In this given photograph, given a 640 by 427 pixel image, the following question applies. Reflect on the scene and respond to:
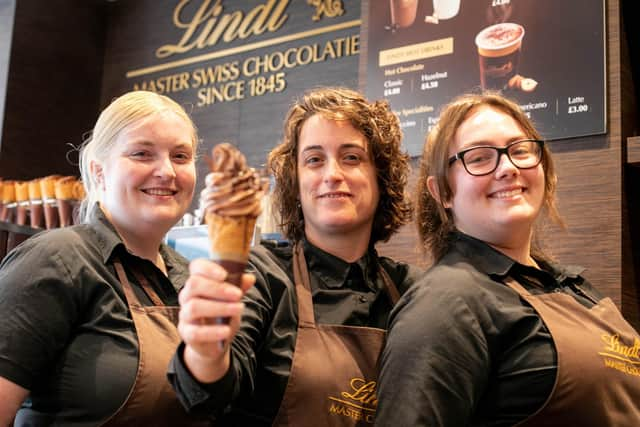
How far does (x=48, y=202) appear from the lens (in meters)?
4.00

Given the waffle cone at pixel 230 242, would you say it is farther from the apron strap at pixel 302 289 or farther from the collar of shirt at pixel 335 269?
the collar of shirt at pixel 335 269

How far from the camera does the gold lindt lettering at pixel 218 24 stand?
189 inches

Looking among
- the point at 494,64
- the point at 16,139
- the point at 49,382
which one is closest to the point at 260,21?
the point at 16,139

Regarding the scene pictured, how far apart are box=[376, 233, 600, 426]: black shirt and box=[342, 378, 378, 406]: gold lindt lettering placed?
0.16 metres

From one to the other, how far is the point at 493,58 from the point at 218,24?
287 cm

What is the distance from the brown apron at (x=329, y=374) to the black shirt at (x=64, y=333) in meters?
0.34

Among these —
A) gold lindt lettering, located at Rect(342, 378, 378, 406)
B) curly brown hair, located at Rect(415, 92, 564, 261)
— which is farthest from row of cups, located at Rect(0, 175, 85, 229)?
gold lindt lettering, located at Rect(342, 378, 378, 406)

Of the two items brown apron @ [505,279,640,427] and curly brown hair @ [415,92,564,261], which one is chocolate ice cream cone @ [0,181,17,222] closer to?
curly brown hair @ [415,92,564,261]

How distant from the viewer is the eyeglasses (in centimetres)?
167

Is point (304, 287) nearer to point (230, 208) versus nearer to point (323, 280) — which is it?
point (323, 280)

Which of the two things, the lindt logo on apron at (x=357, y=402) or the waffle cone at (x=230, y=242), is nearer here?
the waffle cone at (x=230, y=242)

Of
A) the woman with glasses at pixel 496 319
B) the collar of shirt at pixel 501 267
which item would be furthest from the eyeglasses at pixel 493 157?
the collar of shirt at pixel 501 267

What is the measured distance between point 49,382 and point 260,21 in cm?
365

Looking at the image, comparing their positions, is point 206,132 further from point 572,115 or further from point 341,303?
point 341,303
